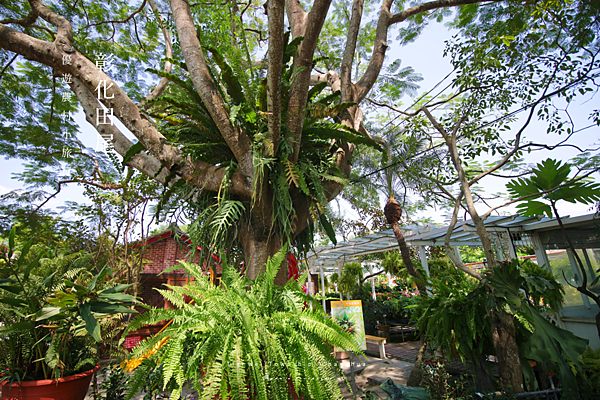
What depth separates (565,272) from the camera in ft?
→ 17.0

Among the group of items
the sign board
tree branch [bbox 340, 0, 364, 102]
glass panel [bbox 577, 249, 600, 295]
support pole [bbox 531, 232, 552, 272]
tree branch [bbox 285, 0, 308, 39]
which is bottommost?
the sign board

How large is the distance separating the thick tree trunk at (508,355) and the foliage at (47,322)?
113 inches

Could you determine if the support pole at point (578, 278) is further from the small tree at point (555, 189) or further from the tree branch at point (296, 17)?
the tree branch at point (296, 17)

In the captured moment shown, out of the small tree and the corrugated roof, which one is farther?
the corrugated roof

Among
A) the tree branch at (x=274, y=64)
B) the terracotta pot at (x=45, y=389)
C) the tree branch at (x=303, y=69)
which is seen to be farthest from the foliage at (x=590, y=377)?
the terracotta pot at (x=45, y=389)

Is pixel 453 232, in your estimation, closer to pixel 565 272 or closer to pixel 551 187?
pixel 565 272

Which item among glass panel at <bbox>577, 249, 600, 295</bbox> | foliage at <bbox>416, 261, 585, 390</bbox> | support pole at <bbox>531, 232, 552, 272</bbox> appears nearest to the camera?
foliage at <bbox>416, 261, 585, 390</bbox>

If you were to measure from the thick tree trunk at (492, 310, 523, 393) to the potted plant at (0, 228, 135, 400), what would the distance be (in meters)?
2.86

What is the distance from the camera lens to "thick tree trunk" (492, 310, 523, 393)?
2.40m

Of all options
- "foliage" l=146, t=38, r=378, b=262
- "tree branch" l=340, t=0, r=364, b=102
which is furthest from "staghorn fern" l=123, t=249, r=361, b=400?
"tree branch" l=340, t=0, r=364, b=102

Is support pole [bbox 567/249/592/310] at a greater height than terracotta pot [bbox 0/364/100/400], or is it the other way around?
support pole [bbox 567/249/592/310]

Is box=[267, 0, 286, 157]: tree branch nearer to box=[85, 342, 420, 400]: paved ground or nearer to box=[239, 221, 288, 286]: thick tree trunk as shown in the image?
box=[239, 221, 288, 286]: thick tree trunk

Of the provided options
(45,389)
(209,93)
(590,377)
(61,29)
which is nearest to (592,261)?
(590,377)

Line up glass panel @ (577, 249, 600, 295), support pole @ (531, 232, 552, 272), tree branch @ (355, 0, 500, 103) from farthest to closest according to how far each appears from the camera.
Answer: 1. support pole @ (531, 232, 552, 272)
2. glass panel @ (577, 249, 600, 295)
3. tree branch @ (355, 0, 500, 103)
